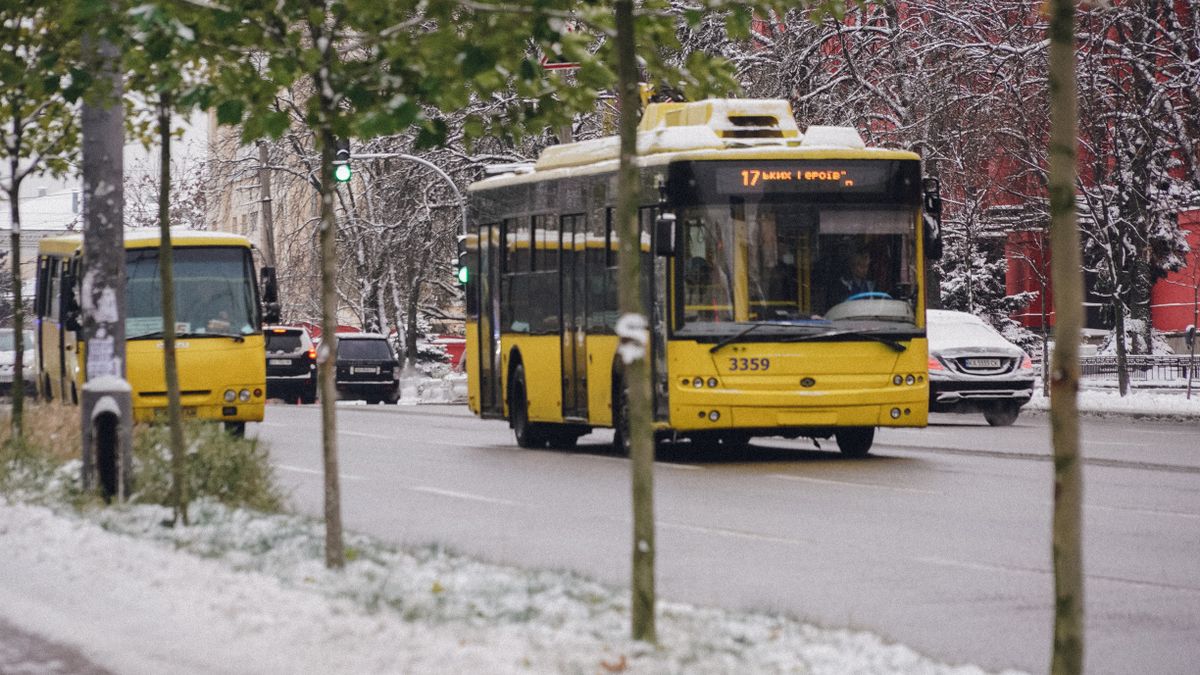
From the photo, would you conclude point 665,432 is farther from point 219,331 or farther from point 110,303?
point 110,303

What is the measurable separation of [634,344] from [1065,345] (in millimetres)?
1906

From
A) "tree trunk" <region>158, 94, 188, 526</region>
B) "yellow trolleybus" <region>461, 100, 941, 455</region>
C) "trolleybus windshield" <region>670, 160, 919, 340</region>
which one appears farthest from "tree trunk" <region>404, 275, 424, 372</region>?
"tree trunk" <region>158, 94, 188, 526</region>

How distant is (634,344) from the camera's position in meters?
7.75

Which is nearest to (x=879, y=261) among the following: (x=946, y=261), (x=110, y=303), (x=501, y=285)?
(x=501, y=285)

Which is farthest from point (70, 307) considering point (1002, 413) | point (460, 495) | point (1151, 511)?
point (1151, 511)

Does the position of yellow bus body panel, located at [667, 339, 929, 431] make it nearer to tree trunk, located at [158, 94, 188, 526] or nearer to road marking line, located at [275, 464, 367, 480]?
road marking line, located at [275, 464, 367, 480]

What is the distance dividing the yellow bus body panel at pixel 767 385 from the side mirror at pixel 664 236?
1.09 m

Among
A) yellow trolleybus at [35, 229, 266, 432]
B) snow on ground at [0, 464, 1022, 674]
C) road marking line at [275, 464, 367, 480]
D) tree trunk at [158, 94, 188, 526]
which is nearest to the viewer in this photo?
snow on ground at [0, 464, 1022, 674]

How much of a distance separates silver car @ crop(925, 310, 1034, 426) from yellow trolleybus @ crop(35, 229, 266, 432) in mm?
9804

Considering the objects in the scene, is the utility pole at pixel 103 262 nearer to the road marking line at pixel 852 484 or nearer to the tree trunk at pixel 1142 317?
the road marking line at pixel 852 484

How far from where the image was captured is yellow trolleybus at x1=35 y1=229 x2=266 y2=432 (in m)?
25.7

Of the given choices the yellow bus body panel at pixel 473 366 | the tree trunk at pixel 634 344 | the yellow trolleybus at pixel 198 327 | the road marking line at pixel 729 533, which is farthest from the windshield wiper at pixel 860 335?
the tree trunk at pixel 634 344

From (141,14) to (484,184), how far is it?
15569 mm

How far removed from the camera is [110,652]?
328 inches
